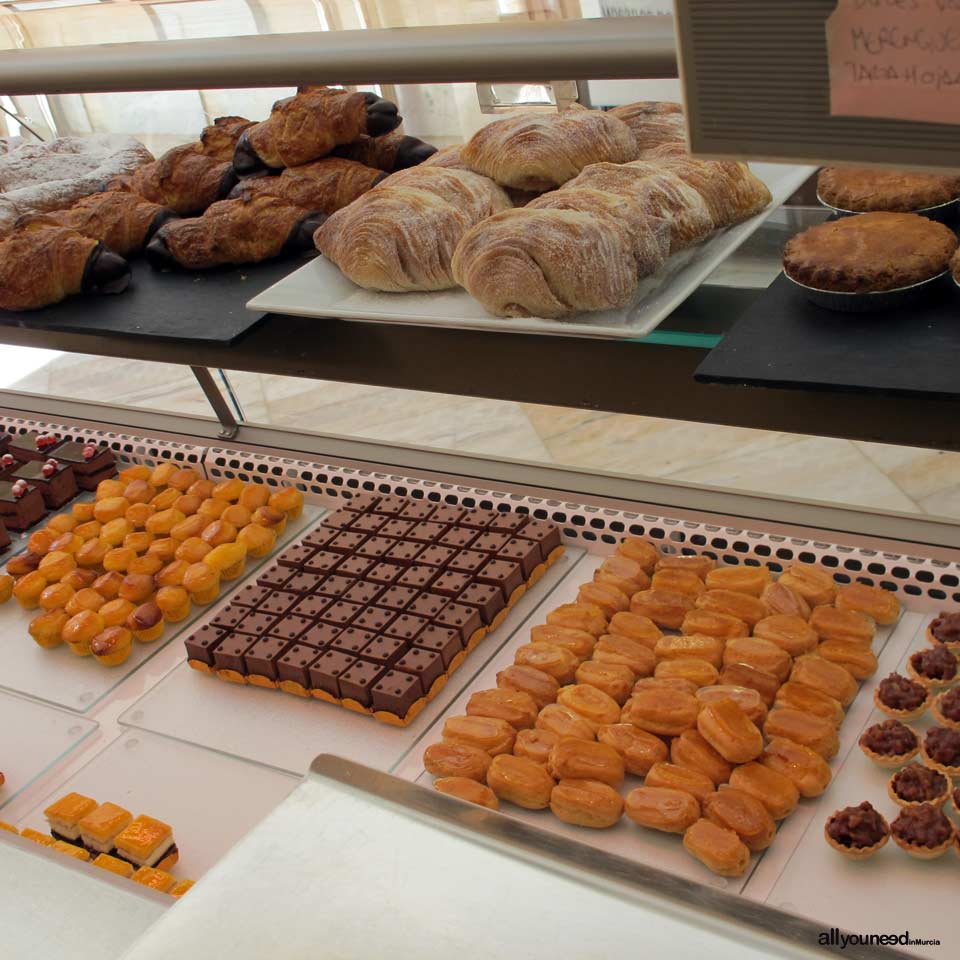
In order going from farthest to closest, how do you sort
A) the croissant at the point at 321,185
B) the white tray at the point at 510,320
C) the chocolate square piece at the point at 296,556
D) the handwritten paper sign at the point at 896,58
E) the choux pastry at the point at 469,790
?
the chocolate square piece at the point at 296,556 → the croissant at the point at 321,185 → the choux pastry at the point at 469,790 → the white tray at the point at 510,320 → the handwritten paper sign at the point at 896,58

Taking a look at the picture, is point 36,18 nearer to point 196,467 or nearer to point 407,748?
point 196,467

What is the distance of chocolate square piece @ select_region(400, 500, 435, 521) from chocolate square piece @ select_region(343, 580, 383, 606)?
174mm

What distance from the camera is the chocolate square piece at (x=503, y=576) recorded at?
186 centimetres

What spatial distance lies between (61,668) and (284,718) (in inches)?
19.2

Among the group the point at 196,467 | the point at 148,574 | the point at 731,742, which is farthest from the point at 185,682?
the point at 731,742

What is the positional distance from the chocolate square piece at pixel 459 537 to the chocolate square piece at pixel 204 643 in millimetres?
421

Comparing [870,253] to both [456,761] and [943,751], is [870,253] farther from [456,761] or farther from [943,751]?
[456,761]

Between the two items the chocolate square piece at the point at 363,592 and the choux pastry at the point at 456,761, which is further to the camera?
the chocolate square piece at the point at 363,592

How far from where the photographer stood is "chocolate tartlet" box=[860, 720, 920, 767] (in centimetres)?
140

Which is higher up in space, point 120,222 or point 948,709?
point 120,222

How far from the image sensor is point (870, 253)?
1.03 metres

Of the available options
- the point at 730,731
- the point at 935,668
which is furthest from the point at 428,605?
the point at 935,668

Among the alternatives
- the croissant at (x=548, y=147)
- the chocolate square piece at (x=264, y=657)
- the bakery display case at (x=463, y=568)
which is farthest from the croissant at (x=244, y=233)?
the chocolate square piece at (x=264, y=657)

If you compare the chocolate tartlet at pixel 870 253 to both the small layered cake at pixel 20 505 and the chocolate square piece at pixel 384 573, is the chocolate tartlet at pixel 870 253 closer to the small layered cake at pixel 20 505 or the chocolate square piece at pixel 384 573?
the chocolate square piece at pixel 384 573
